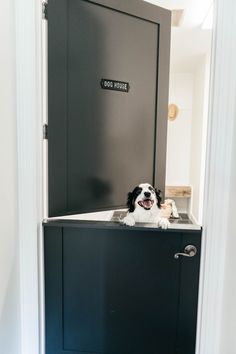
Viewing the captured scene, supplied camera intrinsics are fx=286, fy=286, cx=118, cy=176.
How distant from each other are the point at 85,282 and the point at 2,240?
558 millimetres

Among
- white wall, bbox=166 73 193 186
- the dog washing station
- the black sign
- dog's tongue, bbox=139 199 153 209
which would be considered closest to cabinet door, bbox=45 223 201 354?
the dog washing station

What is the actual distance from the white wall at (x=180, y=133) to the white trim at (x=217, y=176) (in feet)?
7.89

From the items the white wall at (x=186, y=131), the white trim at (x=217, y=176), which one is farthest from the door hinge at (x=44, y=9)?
the white wall at (x=186, y=131)

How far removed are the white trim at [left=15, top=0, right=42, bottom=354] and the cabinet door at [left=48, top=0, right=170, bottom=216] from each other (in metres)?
0.08

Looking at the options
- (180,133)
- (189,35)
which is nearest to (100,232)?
(189,35)

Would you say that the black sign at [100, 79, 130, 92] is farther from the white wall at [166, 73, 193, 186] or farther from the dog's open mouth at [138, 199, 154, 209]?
the white wall at [166, 73, 193, 186]

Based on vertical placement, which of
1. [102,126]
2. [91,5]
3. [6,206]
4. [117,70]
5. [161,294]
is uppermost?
[91,5]

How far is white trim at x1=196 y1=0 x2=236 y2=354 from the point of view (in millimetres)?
1252


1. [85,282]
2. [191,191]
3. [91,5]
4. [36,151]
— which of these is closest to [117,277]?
[85,282]

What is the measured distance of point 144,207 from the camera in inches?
58.2

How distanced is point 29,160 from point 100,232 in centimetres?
52

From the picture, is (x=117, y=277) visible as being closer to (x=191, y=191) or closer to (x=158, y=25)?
(x=158, y=25)

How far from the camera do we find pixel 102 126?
1.56m

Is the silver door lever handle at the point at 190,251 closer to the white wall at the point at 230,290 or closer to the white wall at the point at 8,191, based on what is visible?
the white wall at the point at 230,290
